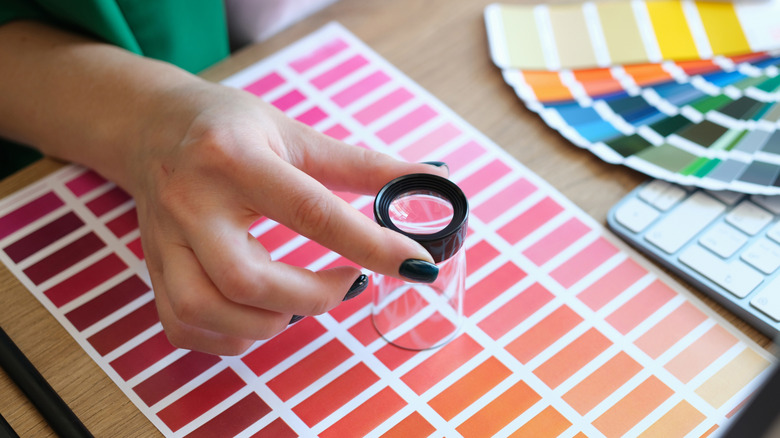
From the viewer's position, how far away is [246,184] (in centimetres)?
63

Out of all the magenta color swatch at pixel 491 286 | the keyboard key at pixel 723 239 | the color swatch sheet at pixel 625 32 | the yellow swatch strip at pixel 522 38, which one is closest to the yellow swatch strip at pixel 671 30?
the color swatch sheet at pixel 625 32

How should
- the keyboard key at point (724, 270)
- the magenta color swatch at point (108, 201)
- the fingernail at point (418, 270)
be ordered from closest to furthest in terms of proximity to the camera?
the fingernail at point (418, 270)
the keyboard key at point (724, 270)
the magenta color swatch at point (108, 201)

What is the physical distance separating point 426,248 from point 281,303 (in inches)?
5.1

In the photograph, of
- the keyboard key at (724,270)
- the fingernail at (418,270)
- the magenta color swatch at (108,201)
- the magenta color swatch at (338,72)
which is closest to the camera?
the fingernail at (418,270)

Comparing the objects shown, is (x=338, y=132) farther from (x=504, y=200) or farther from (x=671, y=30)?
(x=671, y=30)

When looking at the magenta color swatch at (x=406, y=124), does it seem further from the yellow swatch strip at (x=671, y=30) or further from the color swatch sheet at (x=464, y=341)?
the yellow swatch strip at (x=671, y=30)

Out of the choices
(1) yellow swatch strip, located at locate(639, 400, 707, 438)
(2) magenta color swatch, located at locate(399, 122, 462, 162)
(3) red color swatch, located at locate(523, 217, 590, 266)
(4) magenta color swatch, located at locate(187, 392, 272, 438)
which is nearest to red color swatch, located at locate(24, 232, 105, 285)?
(4) magenta color swatch, located at locate(187, 392, 272, 438)

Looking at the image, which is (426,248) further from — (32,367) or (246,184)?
(32,367)

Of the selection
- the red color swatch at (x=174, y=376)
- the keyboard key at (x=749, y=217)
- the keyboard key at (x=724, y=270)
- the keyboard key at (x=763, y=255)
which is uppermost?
the keyboard key at (x=749, y=217)

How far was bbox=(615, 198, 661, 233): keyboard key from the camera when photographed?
0.74 m

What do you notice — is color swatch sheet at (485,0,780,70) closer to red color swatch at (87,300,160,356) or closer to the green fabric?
the green fabric

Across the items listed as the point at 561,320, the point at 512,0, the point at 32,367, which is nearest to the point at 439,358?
the point at 561,320

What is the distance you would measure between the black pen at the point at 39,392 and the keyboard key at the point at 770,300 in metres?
0.61

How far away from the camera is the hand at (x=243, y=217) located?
1.96 feet
